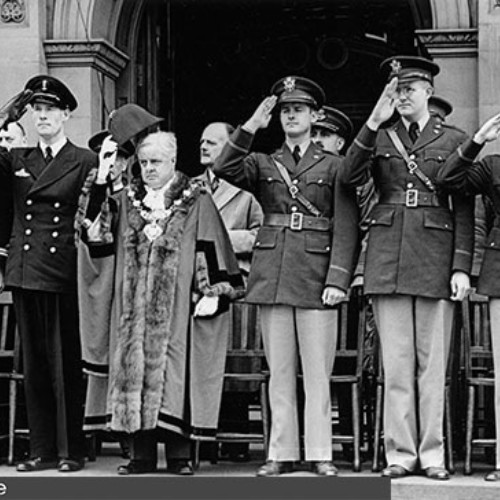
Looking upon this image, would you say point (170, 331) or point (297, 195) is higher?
point (297, 195)

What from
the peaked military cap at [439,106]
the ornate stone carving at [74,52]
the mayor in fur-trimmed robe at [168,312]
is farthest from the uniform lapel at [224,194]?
the ornate stone carving at [74,52]

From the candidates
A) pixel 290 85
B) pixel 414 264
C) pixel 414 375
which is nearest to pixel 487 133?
pixel 414 264

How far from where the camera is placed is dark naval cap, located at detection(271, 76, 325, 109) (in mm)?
9180

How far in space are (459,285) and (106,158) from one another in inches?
80.1

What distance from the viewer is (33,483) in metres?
9.00

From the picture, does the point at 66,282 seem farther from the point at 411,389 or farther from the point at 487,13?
the point at 487,13

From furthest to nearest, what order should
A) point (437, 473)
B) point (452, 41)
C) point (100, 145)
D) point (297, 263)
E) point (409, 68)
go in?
1. point (452, 41)
2. point (100, 145)
3. point (297, 263)
4. point (409, 68)
5. point (437, 473)

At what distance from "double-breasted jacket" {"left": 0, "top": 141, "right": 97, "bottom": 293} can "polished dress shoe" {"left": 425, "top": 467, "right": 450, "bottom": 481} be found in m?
2.23

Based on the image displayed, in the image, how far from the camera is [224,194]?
1018cm

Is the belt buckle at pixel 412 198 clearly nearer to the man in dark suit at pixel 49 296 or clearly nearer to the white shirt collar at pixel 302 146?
the white shirt collar at pixel 302 146

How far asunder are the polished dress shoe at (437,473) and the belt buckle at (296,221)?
1.47 meters

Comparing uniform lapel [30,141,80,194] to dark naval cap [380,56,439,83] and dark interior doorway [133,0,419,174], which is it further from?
dark interior doorway [133,0,419,174]

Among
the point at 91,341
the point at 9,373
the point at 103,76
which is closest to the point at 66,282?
the point at 91,341

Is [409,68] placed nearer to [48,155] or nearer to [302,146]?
[302,146]
